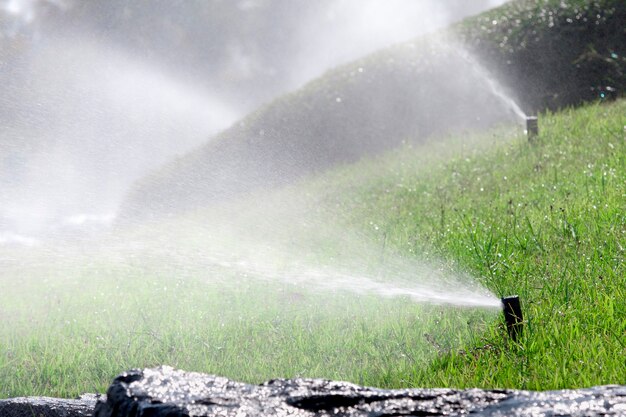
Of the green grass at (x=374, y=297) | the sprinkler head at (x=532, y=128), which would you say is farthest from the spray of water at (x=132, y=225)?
the sprinkler head at (x=532, y=128)

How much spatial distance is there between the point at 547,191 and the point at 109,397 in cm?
545

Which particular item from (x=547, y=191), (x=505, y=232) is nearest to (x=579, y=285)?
(x=505, y=232)

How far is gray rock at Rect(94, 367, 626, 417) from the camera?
2.64m

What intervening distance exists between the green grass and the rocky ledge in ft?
3.38

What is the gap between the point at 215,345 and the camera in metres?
5.32

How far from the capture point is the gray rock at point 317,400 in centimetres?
264

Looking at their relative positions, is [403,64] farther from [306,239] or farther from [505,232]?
[505,232]

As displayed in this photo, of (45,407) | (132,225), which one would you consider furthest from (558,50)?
(45,407)

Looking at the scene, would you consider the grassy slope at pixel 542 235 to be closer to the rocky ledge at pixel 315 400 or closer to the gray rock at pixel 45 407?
the rocky ledge at pixel 315 400

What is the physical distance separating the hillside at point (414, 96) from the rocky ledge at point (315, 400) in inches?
405

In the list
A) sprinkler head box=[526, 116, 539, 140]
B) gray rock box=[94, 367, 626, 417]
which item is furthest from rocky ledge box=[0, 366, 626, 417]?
sprinkler head box=[526, 116, 539, 140]

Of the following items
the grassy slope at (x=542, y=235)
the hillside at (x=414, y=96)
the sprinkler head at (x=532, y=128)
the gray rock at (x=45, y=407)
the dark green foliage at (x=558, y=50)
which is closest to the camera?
the grassy slope at (x=542, y=235)

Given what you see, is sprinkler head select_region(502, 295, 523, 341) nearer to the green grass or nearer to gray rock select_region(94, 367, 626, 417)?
the green grass

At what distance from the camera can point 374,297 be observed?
585 centimetres
